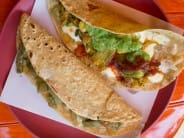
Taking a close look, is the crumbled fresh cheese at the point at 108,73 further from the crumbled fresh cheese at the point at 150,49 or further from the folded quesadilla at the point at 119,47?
the crumbled fresh cheese at the point at 150,49

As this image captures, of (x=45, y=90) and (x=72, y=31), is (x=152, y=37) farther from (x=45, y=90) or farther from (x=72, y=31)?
(x=45, y=90)

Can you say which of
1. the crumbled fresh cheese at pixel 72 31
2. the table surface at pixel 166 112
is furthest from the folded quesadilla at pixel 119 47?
the table surface at pixel 166 112

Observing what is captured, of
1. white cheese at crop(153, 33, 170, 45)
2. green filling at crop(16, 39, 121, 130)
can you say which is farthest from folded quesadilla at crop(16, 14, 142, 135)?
white cheese at crop(153, 33, 170, 45)

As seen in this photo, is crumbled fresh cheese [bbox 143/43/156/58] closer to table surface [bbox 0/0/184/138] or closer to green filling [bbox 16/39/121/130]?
table surface [bbox 0/0/184/138]

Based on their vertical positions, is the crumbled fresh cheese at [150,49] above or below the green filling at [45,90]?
above

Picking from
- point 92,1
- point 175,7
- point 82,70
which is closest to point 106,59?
point 82,70

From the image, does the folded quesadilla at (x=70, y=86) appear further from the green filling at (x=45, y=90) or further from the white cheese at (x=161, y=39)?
the white cheese at (x=161, y=39)
